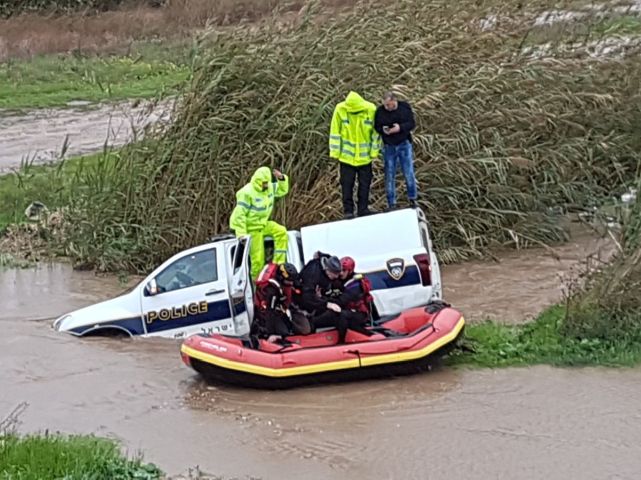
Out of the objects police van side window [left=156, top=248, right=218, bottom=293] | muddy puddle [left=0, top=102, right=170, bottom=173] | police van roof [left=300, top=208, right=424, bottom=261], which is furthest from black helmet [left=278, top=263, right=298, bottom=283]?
muddy puddle [left=0, top=102, right=170, bottom=173]

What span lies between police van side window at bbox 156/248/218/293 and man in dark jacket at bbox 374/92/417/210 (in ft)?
12.0

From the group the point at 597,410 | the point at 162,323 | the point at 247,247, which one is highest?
the point at 247,247

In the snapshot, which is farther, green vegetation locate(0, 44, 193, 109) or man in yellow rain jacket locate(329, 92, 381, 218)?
green vegetation locate(0, 44, 193, 109)

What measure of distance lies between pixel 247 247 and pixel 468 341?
2.81 m

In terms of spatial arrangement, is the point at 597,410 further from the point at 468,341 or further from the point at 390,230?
the point at 390,230

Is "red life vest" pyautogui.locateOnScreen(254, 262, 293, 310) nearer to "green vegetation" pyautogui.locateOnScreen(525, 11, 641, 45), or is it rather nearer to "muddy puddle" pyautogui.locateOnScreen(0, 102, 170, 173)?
"green vegetation" pyautogui.locateOnScreen(525, 11, 641, 45)

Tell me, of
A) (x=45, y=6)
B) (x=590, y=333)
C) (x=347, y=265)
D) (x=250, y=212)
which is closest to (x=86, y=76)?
(x=45, y=6)

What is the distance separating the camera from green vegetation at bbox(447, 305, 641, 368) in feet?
41.4

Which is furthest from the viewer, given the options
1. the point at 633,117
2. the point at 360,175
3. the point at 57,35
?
the point at 57,35

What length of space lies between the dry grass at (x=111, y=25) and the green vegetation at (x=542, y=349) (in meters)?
27.5

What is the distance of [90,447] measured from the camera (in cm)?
965

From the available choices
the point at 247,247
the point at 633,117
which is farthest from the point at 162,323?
the point at 633,117

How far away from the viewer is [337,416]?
37.1 ft

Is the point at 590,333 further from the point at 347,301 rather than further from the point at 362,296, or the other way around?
the point at 347,301
